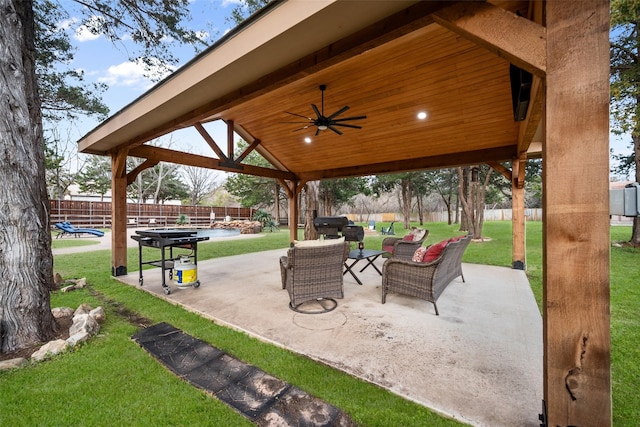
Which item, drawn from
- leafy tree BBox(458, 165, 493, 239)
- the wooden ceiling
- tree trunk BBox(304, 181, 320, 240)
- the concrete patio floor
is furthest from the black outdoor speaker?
leafy tree BBox(458, 165, 493, 239)

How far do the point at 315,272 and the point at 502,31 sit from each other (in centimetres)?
261

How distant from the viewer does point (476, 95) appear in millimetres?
4227

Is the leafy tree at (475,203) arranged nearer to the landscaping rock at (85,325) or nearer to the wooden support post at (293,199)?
the wooden support post at (293,199)

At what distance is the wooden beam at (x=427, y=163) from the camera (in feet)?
17.8

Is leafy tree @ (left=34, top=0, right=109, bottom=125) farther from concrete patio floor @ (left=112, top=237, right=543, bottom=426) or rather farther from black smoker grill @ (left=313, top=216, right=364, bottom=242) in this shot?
black smoker grill @ (left=313, top=216, right=364, bottom=242)

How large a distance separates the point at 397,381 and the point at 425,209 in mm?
25940

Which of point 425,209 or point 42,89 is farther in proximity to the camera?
point 425,209

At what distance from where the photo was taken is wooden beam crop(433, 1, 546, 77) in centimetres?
129

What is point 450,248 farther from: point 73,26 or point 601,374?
point 73,26

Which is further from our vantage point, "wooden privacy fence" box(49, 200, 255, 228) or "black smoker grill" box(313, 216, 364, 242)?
"wooden privacy fence" box(49, 200, 255, 228)

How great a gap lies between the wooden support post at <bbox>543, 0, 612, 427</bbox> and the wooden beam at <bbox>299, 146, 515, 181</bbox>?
192 inches

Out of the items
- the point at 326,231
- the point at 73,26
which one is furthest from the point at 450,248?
the point at 73,26

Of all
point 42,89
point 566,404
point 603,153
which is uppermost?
point 42,89

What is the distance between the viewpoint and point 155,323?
2.86 metres
